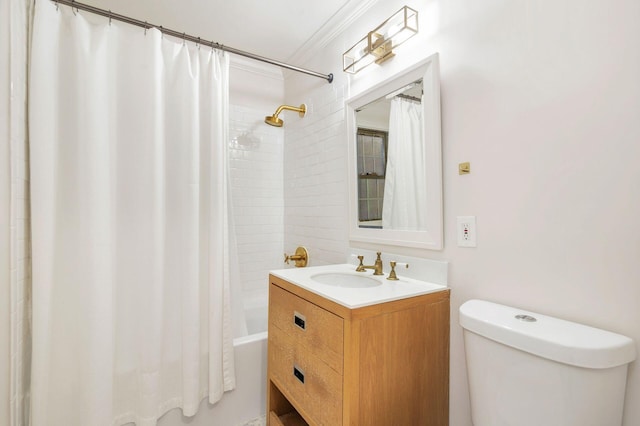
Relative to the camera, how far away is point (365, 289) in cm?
112

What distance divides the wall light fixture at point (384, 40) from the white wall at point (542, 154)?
46 millimetres

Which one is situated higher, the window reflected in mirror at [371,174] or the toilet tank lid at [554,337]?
the window reflected in mirror at [371,174]

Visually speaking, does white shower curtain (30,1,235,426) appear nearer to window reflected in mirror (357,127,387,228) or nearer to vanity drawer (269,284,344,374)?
vanity drawer (269,284,344,374)

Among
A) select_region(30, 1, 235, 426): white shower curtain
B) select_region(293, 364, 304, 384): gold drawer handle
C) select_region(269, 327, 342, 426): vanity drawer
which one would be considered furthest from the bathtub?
select_region(293, 364, 304, 384): gold drawer handle

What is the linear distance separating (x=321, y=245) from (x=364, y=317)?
1.02 m

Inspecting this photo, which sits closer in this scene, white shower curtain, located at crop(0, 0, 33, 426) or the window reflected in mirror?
white shower curtain, located at crop(0, 0, 33, 426)

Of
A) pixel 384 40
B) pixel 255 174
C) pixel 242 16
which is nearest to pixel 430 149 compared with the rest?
pixel 384 40

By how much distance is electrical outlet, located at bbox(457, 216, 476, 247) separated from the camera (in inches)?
42.1

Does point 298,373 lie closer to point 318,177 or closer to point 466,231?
point 466,231

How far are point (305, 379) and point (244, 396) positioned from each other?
705 mm

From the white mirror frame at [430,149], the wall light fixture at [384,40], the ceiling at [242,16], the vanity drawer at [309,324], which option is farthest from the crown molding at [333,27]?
the vanity drawer at [309,324]

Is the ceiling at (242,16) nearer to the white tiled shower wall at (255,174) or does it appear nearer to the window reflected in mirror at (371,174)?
the white tiled shower wall at (255,174)

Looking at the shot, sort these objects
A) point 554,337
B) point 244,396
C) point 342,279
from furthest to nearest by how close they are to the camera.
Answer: point 244,396
point 342,279
point 554,337

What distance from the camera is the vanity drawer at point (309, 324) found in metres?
0.95
